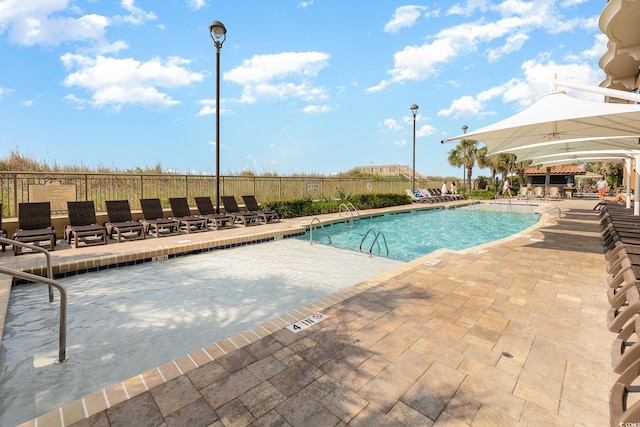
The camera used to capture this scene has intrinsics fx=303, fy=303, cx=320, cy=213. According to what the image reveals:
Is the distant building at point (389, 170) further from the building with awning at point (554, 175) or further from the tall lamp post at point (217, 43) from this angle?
the tall lamp post at point (217, 43)

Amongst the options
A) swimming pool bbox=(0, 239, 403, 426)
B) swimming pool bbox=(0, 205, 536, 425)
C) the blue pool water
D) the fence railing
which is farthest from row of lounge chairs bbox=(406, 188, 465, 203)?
swimming pool bbox=(0, 239, 403, 426)

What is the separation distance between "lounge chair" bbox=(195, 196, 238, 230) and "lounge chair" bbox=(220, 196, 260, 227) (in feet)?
1.15

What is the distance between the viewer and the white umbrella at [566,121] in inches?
207

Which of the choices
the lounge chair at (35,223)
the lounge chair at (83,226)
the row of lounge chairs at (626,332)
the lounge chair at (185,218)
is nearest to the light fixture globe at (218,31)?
the lounge chair at (185,218)

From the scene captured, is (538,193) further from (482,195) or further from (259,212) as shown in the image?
(259,212)

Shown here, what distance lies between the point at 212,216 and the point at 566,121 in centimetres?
958

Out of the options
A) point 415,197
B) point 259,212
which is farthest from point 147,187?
point 415,197

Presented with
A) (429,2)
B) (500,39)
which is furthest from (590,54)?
(429,2)

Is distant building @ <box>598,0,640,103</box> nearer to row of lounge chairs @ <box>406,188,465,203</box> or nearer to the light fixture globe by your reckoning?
row of lounge chairs @ <box>406,188,465,203</box>

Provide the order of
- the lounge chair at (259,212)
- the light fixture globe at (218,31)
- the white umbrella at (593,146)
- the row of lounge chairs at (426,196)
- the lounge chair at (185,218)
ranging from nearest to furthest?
the white umbrella at (593,146) → the lounge chair at (185,218) → the light fixture globe at (218,31) → the lounge chair at (259,212) → the row of lounge chairs at (426,196)

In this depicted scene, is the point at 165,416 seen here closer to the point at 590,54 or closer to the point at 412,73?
the point at 590,54

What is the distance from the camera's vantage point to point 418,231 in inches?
474

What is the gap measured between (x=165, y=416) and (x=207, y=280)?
140 inches

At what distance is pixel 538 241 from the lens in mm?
7859
